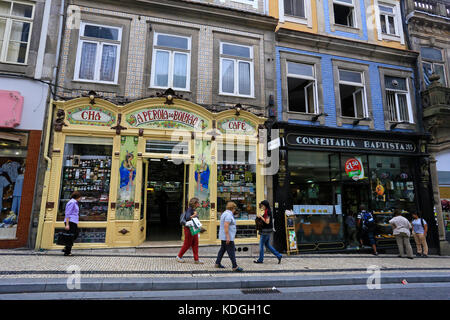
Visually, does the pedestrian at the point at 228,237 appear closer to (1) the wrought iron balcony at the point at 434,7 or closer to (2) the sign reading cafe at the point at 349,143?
(2) the sign reading cafe at the point at 349,143

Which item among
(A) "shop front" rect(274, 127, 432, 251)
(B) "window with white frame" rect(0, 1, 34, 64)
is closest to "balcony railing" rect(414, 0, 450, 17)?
(A) "shop front" rect(274, 127, 432, 251)

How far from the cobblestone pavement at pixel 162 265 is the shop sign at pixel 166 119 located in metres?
4.31

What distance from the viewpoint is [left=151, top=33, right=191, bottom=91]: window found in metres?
9.88

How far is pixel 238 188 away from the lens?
9898mm

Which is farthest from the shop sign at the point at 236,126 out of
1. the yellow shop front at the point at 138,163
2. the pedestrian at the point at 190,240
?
the pedestrian at the point at 190,240

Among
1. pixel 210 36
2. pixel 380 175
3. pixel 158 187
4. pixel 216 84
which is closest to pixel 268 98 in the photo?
pixel 216 84

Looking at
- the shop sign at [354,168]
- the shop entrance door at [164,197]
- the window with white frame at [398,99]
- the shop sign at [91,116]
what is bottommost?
the shop entrance door at [164,197]

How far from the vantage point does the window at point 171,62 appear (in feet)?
32.4

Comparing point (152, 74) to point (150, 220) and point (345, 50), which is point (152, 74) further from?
point (345, 50)

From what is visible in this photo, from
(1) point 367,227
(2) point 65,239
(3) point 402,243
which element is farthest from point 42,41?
(3) point 402,243

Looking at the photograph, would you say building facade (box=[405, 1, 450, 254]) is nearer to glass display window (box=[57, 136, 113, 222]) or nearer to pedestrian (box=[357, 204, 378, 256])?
pedestrian (box=[357, 204, 378, 256])

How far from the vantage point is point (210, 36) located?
34.2 ft

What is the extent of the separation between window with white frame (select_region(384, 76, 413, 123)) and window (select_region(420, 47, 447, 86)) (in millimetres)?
1377
